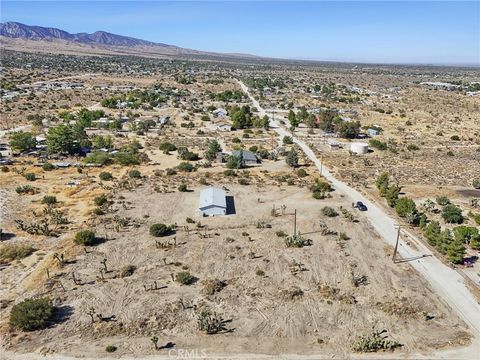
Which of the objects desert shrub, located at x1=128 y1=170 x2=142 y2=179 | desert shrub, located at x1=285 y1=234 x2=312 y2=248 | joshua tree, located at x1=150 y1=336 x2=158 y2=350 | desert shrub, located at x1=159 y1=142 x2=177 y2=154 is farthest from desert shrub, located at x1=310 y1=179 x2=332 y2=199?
joshua tree, located at x1=150 y1=336 x2=158 y2=350

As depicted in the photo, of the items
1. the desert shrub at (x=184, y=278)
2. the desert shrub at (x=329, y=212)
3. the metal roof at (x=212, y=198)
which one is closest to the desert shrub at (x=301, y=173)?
the desert shrub at (x=329, y=212)

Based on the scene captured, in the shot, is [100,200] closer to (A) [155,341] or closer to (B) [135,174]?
(B) [135,174]

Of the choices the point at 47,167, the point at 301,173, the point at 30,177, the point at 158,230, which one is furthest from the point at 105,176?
the point at 301,173

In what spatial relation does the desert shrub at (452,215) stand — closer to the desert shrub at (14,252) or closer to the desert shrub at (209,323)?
the desert shrub at (209,323)

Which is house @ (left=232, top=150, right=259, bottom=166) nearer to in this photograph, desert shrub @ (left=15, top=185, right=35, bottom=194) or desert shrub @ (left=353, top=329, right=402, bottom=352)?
desert shrub @ (left=15, top=185, right=35, bottom=194)

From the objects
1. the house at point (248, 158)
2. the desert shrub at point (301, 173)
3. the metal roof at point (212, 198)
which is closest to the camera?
the metal roof at point (212, 198)

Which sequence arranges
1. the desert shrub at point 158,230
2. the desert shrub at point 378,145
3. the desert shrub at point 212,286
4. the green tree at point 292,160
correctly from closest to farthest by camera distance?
1. the desert shrub at point 212,286
2. the desert shrub at point 158,230
3. the green tree at point 292,160
4. the desert shrub at point 378,145

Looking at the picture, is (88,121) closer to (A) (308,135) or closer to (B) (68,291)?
(A) (308,135)
